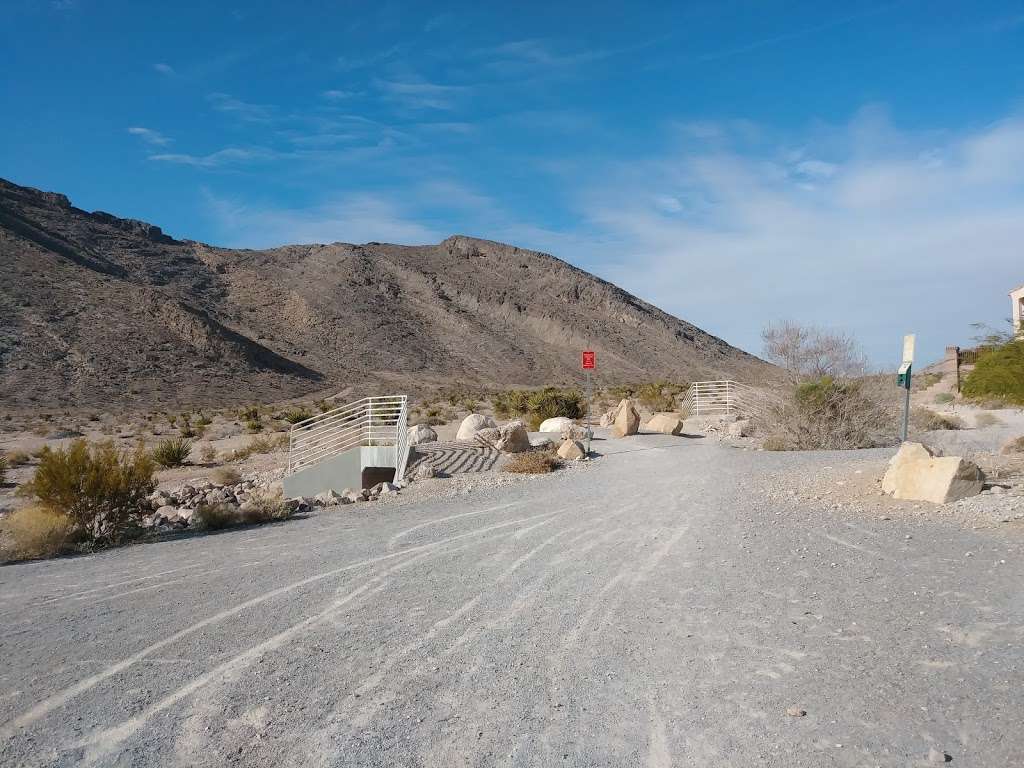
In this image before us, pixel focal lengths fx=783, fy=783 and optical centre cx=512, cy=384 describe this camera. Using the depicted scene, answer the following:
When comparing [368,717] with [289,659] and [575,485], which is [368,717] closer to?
[289,659]

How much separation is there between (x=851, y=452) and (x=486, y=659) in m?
14.4

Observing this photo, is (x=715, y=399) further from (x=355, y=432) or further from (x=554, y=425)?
(x=355, y=432)

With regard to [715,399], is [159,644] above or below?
below

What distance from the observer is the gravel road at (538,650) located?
13.1 feet

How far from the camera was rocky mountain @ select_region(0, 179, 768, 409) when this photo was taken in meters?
59.3

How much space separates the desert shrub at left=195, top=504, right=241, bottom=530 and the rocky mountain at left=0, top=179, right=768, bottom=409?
4416 centimetres

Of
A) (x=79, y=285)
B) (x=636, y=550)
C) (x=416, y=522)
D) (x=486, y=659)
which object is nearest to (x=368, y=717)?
(x=486, y=659)

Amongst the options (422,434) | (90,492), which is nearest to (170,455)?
(422,434)

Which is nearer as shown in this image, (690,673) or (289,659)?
(690,673)

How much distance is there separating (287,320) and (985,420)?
259 ft

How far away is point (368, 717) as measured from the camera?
432 cm

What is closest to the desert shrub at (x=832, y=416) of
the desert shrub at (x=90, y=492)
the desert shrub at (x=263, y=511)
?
the desert shrub at (x=263, y=511)

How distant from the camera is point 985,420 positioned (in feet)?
80.5

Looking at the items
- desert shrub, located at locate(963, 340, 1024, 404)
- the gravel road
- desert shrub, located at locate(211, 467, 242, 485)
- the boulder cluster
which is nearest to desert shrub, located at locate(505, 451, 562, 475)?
the boulder cluster
